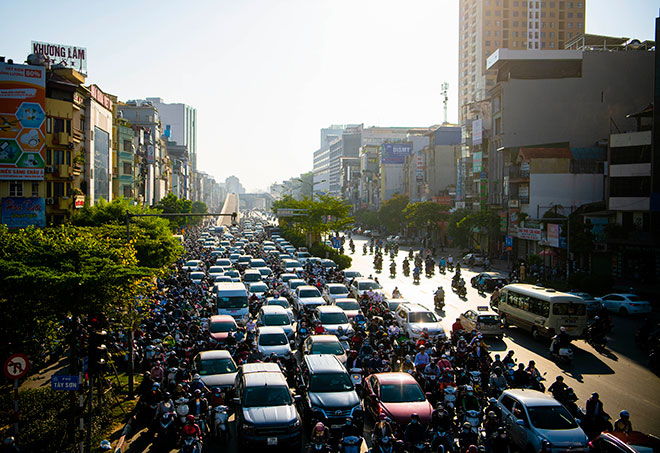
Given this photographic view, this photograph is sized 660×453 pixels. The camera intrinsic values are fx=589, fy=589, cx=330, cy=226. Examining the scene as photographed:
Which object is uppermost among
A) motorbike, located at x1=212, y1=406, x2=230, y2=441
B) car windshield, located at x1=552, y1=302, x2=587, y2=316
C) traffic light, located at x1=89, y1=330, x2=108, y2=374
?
traffic light, located at x1=89, y1=330, x2=108, y2=374

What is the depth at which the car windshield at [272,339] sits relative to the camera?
20.3 meters

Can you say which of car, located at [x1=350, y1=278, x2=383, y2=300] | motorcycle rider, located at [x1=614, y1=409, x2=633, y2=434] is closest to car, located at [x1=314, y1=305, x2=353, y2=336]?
car, located at [x1=350, y1=278, x2=383, y2=300]

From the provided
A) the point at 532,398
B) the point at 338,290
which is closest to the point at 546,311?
the point at 532,398

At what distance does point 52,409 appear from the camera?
1573cm

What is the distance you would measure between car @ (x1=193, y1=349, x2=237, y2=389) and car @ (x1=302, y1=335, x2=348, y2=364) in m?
2.82

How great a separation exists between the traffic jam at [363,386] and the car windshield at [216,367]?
39mm

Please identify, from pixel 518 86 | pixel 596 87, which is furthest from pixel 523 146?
pixel 596 87

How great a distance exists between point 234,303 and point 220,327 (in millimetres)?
4330

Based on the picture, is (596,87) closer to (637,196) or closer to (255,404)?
(637,196)

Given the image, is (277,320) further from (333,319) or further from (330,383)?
(330,383)

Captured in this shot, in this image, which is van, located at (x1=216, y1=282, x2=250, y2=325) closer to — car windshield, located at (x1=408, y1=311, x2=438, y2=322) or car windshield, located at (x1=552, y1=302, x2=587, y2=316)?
car windshield, located at (x1=408, y1=311, x2=438, y2=322)

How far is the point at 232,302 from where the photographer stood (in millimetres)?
26906

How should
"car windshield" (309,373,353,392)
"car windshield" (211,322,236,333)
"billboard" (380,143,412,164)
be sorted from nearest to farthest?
"car windshield" (309,373,353,392) → "car windshield" (211,322,236,333) → "billboard" (380,143,412,164)

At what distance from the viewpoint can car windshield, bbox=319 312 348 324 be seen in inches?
943
